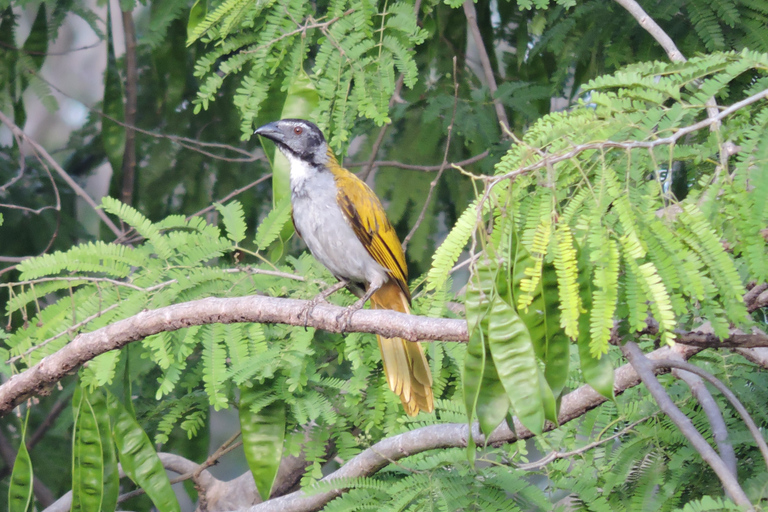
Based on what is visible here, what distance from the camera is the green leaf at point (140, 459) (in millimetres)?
3123

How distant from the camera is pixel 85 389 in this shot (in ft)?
10.1

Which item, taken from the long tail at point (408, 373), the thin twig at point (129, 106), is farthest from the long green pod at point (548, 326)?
the thin twig at point (129, 106)

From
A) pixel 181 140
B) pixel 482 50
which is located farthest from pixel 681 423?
pixel 181 140

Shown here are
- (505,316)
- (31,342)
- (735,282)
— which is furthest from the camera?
(31,342)

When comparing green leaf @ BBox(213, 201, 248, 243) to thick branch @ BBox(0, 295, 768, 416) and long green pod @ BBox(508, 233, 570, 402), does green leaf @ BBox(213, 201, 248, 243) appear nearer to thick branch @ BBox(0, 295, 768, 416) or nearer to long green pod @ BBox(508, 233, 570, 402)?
thick branch @ BBox(0, 295, 768, 416)

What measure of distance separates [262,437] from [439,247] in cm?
186

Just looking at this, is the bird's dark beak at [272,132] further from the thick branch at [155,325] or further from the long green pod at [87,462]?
the long green pod at [87,462]

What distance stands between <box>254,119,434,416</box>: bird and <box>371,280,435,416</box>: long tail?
56 centimetres

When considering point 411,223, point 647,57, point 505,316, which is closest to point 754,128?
point 505,316

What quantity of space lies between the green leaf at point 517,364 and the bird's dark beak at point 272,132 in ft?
9.35

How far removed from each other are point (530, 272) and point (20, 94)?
535 centimetres

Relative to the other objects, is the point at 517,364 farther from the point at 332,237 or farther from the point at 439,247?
the point at 332,237

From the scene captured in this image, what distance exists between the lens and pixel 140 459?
3131 millimetres

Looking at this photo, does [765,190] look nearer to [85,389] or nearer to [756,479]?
[756,479]
